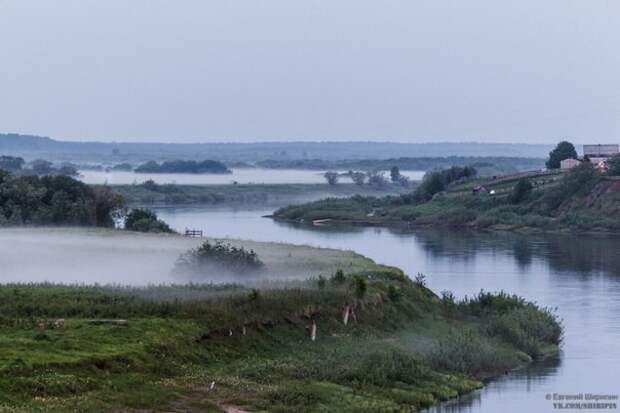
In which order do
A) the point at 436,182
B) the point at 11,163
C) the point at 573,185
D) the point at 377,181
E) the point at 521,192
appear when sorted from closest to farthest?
the point at 573,185
the point at 521,192
the point at 436,182
the point at 377,181
the point at 11,163

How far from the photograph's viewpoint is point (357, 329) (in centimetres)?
3497

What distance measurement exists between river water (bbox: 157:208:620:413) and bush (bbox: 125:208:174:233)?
32.7 ft

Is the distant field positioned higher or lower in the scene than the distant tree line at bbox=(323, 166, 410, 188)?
higher

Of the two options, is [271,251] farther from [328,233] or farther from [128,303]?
[328,233]

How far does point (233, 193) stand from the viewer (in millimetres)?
143500

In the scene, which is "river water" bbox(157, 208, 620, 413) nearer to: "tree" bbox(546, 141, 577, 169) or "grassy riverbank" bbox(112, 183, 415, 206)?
"grassy riverbank" bbox(112, 183, 415, 206)

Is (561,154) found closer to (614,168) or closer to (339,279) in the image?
(614,168)

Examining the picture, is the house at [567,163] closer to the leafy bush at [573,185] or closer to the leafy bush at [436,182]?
the leafy bush at [436,182]

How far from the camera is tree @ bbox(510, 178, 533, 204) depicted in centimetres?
10906

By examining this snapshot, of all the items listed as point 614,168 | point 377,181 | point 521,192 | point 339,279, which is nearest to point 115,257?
point 339,279

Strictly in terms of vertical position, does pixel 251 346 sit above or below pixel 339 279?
below

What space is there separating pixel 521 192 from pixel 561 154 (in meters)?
24.6

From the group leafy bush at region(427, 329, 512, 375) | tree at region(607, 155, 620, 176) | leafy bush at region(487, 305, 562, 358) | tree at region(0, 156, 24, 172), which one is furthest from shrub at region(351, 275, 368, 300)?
tree at region(0, 156, 24, 172)

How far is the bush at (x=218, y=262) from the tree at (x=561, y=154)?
3654 inches
